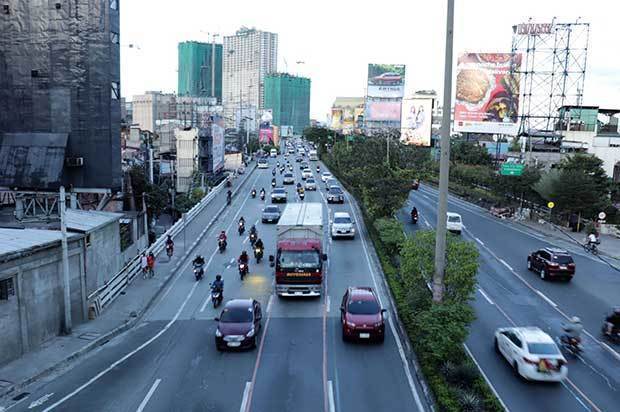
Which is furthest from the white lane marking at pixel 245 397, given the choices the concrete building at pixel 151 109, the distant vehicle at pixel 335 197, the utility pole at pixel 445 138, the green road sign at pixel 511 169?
the concrete building at pixel 151 109

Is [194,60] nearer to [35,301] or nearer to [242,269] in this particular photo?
[242,269]

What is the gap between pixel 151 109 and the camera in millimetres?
152375

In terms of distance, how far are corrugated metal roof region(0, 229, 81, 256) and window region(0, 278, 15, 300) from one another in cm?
91

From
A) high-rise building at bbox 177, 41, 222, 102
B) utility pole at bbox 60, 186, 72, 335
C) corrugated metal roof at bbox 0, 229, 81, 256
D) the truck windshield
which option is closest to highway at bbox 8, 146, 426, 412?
the truck windshield

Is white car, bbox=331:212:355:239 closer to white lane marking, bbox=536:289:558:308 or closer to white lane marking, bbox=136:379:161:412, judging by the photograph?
white lane marking, bbox=536:289:558:308

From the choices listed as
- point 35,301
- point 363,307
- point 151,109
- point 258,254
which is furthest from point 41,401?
point 151,109

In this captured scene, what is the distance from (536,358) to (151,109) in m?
148

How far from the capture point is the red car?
18.8 meters

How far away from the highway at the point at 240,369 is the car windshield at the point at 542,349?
136 inches

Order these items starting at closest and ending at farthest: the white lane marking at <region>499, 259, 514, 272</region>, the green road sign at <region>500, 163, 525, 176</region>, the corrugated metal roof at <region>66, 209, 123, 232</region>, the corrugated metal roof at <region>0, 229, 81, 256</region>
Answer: the corrugated metal roof at <region>0, 229, 81, 256</region>, the corrugated metal roof at <region>66, 209, 123, 232</region>, the white lane marking at <region>499, 259, 514, 272</region>, the green road sign at <region>500, 163, 525, 176</region>

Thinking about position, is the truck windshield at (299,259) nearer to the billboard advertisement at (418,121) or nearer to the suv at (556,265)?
the suv at (556,265)

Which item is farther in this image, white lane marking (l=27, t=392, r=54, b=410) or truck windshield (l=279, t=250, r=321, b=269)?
truck windshield (l=279, t=250, r=321, b=269)

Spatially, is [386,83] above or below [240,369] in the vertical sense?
above

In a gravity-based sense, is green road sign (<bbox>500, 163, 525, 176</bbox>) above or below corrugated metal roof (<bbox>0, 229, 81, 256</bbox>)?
above
